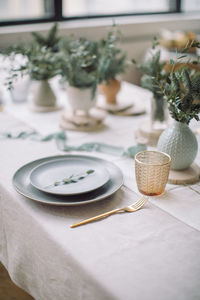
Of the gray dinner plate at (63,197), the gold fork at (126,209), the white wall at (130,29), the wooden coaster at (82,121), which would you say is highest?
the white wall at (130,29)

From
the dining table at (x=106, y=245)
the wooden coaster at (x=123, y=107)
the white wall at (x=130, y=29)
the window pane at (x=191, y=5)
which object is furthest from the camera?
the window pane at (x=191, y=5)

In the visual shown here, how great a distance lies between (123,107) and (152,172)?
74cm

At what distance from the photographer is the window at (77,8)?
3.13 metres

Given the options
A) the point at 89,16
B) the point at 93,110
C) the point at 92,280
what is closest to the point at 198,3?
the point at 89,16

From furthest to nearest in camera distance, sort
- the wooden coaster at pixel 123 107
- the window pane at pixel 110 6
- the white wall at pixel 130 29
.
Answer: the window pane at pixel 110 6 → the white wall at pixel 130 29 → the wooden coaster at pixel 123 107

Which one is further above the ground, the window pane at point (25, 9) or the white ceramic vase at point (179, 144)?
the window pane at point (25, 9)

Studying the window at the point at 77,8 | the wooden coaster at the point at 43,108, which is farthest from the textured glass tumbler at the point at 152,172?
the window at the point at 77,8

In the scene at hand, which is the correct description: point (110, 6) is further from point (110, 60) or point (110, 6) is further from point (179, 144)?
point (179, 144)

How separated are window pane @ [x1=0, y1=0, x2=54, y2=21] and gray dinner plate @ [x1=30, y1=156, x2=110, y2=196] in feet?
7.75

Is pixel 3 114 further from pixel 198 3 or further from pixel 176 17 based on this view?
pixel 198 3

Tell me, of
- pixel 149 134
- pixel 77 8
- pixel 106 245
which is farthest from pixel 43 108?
pixel 77 8

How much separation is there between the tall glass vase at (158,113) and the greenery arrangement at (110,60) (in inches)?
10.0

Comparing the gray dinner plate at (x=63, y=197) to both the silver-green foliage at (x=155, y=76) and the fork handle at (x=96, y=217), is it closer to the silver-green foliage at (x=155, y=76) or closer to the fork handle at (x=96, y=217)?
the fork handle at (x=96, y=217)

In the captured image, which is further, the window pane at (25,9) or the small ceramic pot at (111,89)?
the window pane at (25,9)
